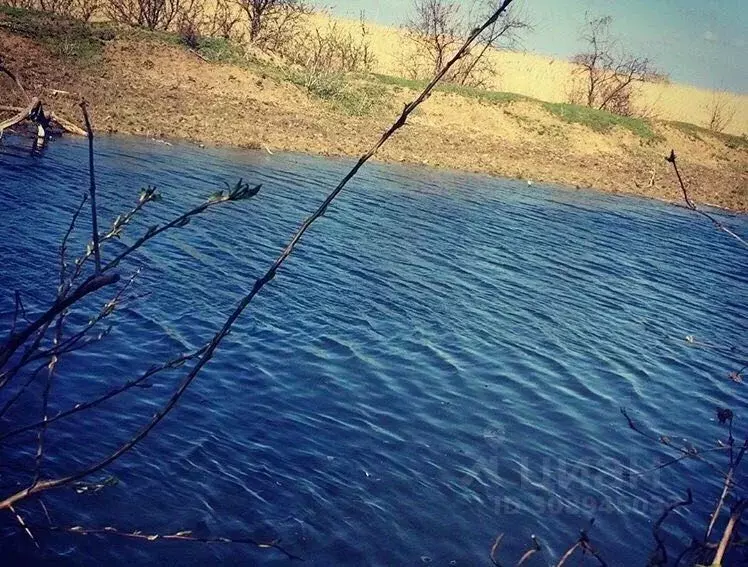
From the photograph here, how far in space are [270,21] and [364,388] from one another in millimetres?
31471

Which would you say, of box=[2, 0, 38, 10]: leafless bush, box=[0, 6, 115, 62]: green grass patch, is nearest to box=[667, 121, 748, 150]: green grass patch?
box=[0, 6, 115, 62]: green grass patch

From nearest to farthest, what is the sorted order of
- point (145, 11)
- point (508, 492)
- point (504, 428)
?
point (508, 492)
point (504, 428)
point (145, 11)

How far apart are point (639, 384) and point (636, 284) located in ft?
18.0

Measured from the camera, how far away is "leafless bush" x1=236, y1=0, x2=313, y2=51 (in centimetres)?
3266

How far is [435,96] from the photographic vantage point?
106ft

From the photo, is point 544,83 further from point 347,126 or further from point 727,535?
point 727,535

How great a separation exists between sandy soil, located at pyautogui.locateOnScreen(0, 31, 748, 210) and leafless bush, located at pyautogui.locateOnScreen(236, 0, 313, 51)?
6120 millimetres

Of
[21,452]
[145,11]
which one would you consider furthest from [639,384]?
[145,11]

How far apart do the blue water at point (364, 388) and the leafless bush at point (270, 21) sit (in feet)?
65.4

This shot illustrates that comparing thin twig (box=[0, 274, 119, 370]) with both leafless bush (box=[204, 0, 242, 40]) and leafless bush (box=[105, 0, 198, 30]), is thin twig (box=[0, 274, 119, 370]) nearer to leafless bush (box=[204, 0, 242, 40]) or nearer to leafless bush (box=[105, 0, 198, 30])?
leafless bush (box=[105, 0, 198, 30])

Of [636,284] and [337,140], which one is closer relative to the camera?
[636,284]

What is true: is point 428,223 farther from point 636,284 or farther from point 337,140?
point 337,140

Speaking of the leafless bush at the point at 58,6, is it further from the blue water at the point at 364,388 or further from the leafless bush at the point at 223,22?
the blue water at the point at 364,388

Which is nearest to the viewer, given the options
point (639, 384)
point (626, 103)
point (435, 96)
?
point (639, 384)
